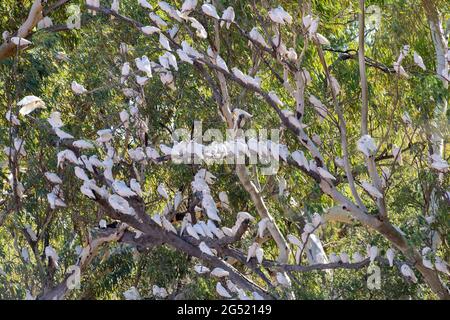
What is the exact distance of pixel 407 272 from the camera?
241 inches

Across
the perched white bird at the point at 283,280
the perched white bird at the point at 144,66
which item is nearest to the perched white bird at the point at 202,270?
the perched white bird at the point at 283,280

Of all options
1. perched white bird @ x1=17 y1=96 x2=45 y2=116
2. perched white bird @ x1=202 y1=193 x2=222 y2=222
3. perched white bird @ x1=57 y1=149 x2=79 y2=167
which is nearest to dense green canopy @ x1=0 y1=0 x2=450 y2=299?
perched white bird @ x1=202 y1=193 x2=222 y2=222

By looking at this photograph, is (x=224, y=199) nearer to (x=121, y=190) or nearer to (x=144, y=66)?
(x=121, y=190)

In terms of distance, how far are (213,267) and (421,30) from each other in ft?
7.45

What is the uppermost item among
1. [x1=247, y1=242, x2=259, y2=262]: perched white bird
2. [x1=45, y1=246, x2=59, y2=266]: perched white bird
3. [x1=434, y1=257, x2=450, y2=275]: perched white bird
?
[x1=45, y1=246, x2=59, y2=266]: perched white bird

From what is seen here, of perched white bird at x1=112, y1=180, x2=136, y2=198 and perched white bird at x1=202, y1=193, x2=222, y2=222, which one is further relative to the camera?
perched white bird at x1=202, y1=193, x2=222, y2=222

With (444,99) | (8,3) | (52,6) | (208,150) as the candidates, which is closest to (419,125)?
(444,99)

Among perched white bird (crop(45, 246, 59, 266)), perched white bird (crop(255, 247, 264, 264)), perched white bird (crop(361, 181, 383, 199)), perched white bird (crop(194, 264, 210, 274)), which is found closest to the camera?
perched white bird (crop(361, 181, 383, 199))

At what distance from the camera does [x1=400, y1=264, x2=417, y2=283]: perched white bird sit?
6117 mm

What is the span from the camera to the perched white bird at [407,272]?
612 centimetres

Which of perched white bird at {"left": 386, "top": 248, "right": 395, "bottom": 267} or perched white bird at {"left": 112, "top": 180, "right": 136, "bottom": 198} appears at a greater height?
perched white bird at {"left": 112, "top": 180, "right": 136, "bottom": 198}

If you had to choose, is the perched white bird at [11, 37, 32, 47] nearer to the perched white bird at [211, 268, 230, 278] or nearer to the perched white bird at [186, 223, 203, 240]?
the perched white bird at [186, 223, 203, 240]

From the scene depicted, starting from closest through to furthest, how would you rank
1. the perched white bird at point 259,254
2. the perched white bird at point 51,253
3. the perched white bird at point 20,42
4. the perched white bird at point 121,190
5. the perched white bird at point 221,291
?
the perched white bird at point 221,291 < the perched white bird at point 121,190 < the perched white bird at point 259,254 < the perched white bird at point 51,253 < the perched white bird at point 20,42

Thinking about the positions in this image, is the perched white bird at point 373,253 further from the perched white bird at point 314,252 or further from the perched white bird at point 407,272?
the perched white bird at point 314,252
